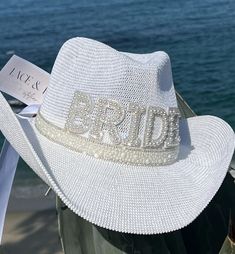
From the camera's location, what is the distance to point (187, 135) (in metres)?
1.81

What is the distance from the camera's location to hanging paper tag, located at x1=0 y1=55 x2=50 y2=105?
182 cm

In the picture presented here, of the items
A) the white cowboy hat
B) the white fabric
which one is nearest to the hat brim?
the white cowboy hat

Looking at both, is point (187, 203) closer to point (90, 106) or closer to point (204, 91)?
point (90, 106)

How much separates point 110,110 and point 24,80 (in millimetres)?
413

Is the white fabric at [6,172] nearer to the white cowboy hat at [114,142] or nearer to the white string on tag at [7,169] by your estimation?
the white string on tag at [7,169]

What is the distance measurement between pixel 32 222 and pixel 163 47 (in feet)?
25.9

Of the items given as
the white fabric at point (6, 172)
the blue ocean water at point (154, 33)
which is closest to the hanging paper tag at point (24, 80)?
the white fabric at point (6, 172)

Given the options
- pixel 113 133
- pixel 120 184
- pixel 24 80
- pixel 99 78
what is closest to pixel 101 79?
pixel 99 78

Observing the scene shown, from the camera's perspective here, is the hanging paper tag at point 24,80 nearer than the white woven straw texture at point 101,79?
No

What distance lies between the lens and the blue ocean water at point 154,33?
990cm

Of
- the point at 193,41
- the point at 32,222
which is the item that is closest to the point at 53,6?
the point at 193,41

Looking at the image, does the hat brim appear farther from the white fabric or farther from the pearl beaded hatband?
the white fabric

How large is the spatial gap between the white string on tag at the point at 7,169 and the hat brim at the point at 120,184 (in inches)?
6.0

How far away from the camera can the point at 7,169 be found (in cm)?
186
